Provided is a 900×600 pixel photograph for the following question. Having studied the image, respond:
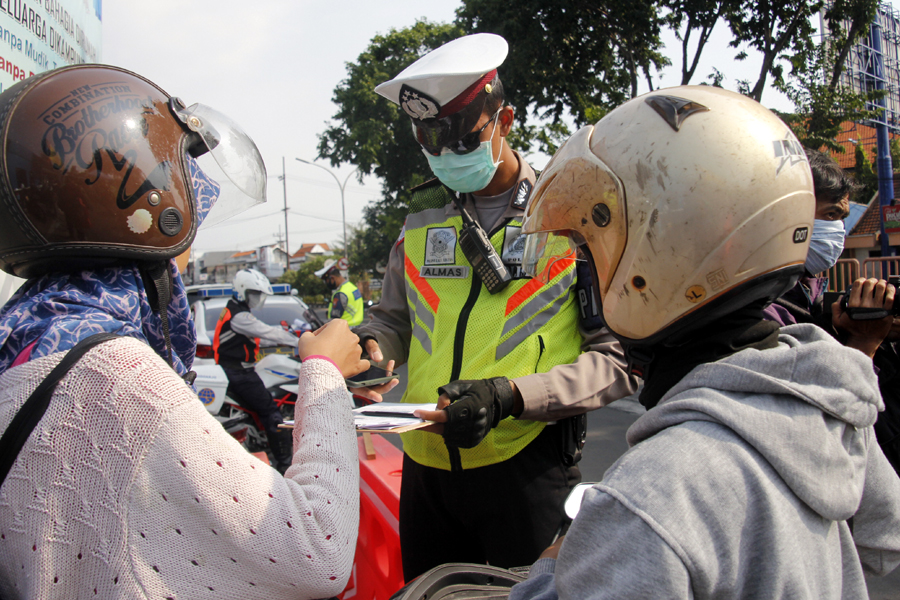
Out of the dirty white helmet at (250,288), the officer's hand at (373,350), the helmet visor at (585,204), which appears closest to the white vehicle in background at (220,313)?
the dirty white helmet at (250,288)

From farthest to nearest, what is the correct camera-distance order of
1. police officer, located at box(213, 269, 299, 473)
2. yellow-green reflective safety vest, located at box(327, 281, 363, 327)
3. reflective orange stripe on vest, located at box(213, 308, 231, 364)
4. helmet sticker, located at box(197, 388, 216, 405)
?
yellow-green reflective safety vest, located at box(327, 281, 363, 327) < reflective orange stripe on vest, located at box(213, 308, 231, 364) < police officer, located at box(213, 269, 299, 473) < helmet sticker, located at box(197, 388, 216, 405)

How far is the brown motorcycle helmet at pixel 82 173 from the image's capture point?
1.09m

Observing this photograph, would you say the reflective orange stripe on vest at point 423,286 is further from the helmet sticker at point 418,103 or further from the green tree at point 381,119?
the green tree at point 381,119

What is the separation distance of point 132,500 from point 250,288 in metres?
5.49

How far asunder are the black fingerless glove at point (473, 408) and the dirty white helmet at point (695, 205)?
54 centimetres

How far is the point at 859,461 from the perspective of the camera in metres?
0.94

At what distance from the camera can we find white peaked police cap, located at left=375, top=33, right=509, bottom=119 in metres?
1.88

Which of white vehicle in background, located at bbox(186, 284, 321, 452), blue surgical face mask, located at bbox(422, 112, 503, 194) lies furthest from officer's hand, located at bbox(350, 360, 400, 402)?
white vehicle in background, located at bbox(186, 284, 321, 452)

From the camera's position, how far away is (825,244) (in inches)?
102

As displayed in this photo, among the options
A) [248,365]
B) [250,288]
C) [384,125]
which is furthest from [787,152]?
[384,125]

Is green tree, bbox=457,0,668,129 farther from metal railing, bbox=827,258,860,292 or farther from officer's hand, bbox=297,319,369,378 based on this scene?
officer's hand, bbox=297,319,369,378

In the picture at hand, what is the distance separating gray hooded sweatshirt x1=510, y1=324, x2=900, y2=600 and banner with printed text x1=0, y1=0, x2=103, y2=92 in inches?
86.0

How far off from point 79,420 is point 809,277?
2800mm

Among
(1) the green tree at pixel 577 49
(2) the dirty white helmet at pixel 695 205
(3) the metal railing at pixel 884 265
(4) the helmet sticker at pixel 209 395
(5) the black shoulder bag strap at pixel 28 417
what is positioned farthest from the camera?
(1) the green tree at pixel 577 49
